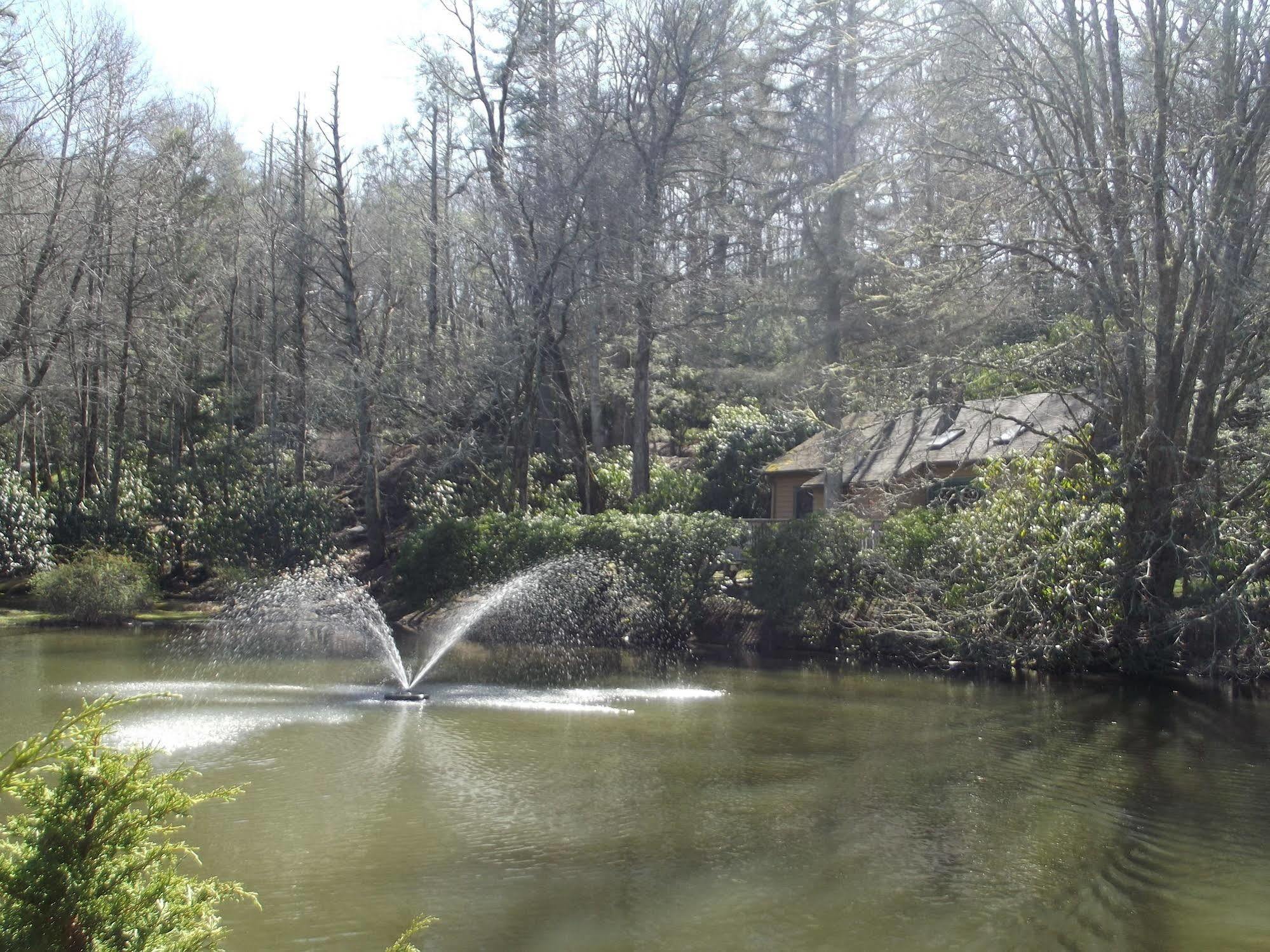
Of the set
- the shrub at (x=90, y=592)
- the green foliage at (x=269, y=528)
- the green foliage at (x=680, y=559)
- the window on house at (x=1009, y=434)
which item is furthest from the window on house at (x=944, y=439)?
the shrub at (x=90, y=592)

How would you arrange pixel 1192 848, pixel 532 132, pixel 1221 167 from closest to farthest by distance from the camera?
pixel 1192 848 < pixel 1221 167 < pixel 532 132

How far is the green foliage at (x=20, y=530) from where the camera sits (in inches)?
963

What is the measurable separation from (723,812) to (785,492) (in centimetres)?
2020

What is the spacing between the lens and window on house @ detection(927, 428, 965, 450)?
984 inches

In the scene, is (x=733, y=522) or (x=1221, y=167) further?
(x=733, y=522)

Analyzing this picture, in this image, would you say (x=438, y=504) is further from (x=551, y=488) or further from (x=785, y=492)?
(x=785, y=492)

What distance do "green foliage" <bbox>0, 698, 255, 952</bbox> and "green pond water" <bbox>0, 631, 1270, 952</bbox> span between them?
2642mm

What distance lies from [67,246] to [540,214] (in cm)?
965

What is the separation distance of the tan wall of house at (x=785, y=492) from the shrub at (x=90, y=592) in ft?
50.5

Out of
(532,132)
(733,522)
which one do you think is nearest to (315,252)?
(532,132)

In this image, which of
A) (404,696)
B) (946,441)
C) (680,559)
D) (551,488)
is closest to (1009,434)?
(946,441)

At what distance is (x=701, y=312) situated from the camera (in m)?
25.9

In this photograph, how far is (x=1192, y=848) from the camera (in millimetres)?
7664

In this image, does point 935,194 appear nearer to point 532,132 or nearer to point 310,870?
point 532,132
